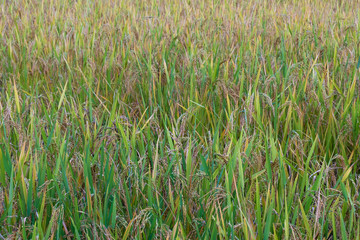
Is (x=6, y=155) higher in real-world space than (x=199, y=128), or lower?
higher

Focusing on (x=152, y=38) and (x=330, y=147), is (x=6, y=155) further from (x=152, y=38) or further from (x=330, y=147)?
(x=152, y=38)

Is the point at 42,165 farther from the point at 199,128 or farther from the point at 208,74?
the point at 208,74

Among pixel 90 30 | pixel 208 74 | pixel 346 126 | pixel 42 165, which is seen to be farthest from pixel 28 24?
pixel 346 126

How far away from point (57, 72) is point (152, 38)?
73 cm

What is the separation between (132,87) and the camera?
185 centimetres

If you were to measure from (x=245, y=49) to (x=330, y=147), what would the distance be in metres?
1.04

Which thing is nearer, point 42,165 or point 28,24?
point 42,165

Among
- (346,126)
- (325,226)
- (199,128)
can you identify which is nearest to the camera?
(325,226)

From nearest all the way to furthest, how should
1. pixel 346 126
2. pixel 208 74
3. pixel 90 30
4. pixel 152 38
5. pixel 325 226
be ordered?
1. pixel 325 226
2. pixel 346 126
3. pixel 208 74
4. pixel 152 38
5. pixel 90 30

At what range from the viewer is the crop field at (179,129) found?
0.93 meters

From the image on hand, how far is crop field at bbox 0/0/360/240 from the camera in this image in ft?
3.07

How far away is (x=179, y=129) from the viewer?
1463mm

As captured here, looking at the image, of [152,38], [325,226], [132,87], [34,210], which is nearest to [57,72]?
[132,87]

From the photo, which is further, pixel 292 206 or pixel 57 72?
pixel 57 72
